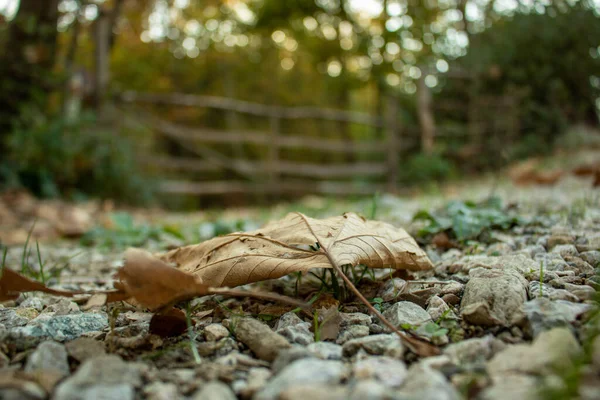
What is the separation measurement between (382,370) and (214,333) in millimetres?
378

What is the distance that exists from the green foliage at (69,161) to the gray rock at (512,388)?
4.83 m

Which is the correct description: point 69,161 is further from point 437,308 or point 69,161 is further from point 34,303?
point 437,308

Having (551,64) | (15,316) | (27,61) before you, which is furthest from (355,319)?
(551,64)

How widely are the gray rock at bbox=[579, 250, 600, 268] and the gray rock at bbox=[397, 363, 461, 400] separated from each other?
2.34 feet

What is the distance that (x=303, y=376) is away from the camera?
29.1 inches

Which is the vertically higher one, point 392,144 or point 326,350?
point 392,144

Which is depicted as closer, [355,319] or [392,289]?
[355,319]

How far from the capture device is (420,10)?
8.77 metres

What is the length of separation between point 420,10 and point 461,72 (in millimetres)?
1605

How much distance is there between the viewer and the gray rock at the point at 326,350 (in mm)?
869

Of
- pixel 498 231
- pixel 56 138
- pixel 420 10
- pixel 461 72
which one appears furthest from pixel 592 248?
pixel 420 10

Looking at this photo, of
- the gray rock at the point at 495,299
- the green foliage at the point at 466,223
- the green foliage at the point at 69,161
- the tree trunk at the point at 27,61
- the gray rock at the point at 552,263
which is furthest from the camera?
the tree trunk at the point at 27,61

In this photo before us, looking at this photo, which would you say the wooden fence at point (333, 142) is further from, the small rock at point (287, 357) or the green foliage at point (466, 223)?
the small rock at point (287, 357)

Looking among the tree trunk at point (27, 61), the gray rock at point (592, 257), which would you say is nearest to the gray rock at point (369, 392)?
the gray rock at point (592, 257)
